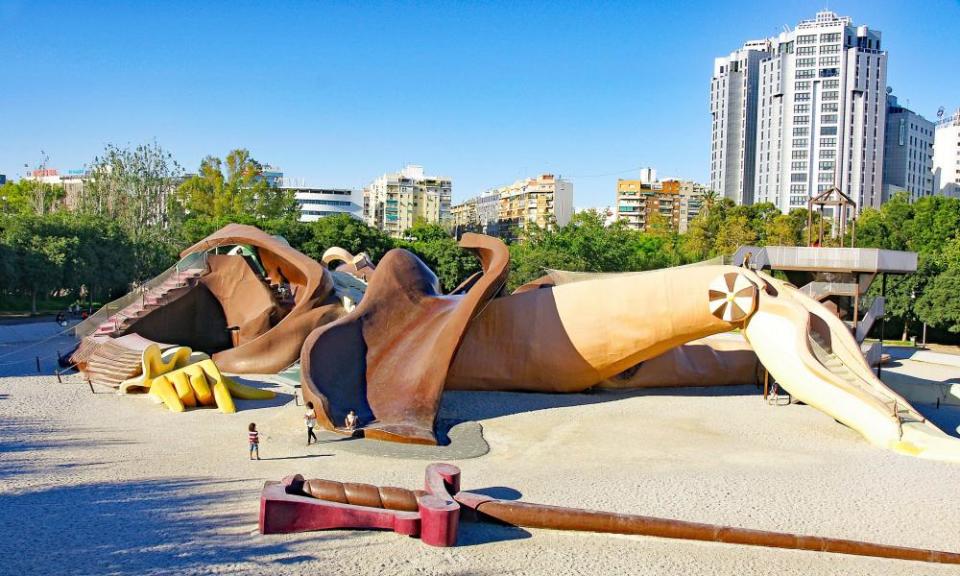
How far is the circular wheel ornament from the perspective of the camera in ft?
70.2

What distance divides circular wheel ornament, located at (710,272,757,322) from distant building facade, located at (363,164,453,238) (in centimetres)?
12308

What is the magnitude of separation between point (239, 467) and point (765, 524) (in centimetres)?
986

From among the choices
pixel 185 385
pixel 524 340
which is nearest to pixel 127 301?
pixel 185 385

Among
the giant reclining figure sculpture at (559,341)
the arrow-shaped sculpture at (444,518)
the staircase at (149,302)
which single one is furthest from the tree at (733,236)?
the arrow-shaped sculpture at (444,518)

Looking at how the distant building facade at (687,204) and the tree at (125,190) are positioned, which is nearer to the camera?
the tree at (125,190)

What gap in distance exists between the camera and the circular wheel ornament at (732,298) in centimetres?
2139

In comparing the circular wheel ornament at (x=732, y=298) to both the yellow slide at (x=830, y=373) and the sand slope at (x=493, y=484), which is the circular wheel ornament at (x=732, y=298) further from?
the sand slope at (x=493, y=484)

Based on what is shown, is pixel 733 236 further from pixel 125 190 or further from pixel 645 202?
pixel 645 202

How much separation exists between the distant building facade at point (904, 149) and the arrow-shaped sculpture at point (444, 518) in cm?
11771

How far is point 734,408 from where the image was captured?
928 inches

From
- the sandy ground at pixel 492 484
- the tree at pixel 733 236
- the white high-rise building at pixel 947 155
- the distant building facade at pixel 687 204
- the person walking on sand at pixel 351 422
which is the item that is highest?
the white high-rise building at pixel 947 155

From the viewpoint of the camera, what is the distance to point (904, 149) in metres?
119

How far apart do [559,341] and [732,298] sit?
5.11 m

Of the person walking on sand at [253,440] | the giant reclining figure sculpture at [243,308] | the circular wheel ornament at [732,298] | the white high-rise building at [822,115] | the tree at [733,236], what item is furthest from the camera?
the white high-rise building at [822,115]
